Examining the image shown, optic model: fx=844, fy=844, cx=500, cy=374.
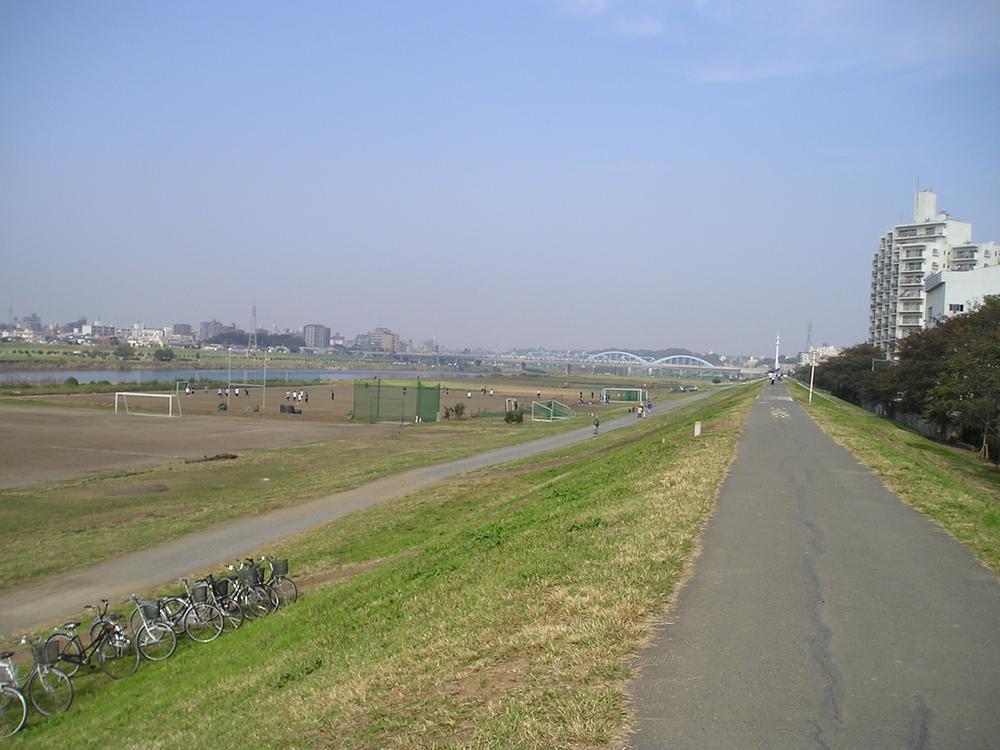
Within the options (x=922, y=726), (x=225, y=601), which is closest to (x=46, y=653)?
(x=225, y=601)

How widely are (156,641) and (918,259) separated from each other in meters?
116

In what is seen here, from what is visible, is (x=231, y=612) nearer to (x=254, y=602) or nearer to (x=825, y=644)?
(x=254, y=602)

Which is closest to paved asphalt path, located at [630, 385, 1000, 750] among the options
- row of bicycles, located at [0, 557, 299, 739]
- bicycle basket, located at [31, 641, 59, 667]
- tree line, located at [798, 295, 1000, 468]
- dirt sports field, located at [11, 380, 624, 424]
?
row of bicycles, located at [0, 557, 299, 739]

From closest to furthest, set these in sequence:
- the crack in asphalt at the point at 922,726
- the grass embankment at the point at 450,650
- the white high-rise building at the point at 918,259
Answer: the crack in asphalt at the point at 922,726, the grass embankment at the point at 450,650, the white high-rise building at the point at 918,259

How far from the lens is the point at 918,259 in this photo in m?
110

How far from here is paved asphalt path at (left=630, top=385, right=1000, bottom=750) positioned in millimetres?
5590

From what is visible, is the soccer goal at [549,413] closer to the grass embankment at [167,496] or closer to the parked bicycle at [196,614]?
the grass embankment at [167,496]

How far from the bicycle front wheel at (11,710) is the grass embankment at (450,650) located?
0.69 feet

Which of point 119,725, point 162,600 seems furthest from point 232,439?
point 119,725

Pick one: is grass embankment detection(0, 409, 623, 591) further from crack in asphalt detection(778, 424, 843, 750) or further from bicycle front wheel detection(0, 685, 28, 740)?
crack in asphalt detection(778, 424, 843, 750)

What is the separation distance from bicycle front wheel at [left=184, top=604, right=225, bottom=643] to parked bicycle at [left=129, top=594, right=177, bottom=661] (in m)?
0.35

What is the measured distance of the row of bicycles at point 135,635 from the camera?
10.5 m

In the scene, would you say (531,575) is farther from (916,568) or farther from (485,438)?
(485,438)

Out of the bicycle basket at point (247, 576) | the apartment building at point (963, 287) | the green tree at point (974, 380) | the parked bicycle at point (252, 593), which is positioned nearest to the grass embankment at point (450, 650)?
the parked bicycle at point (252, 593)
